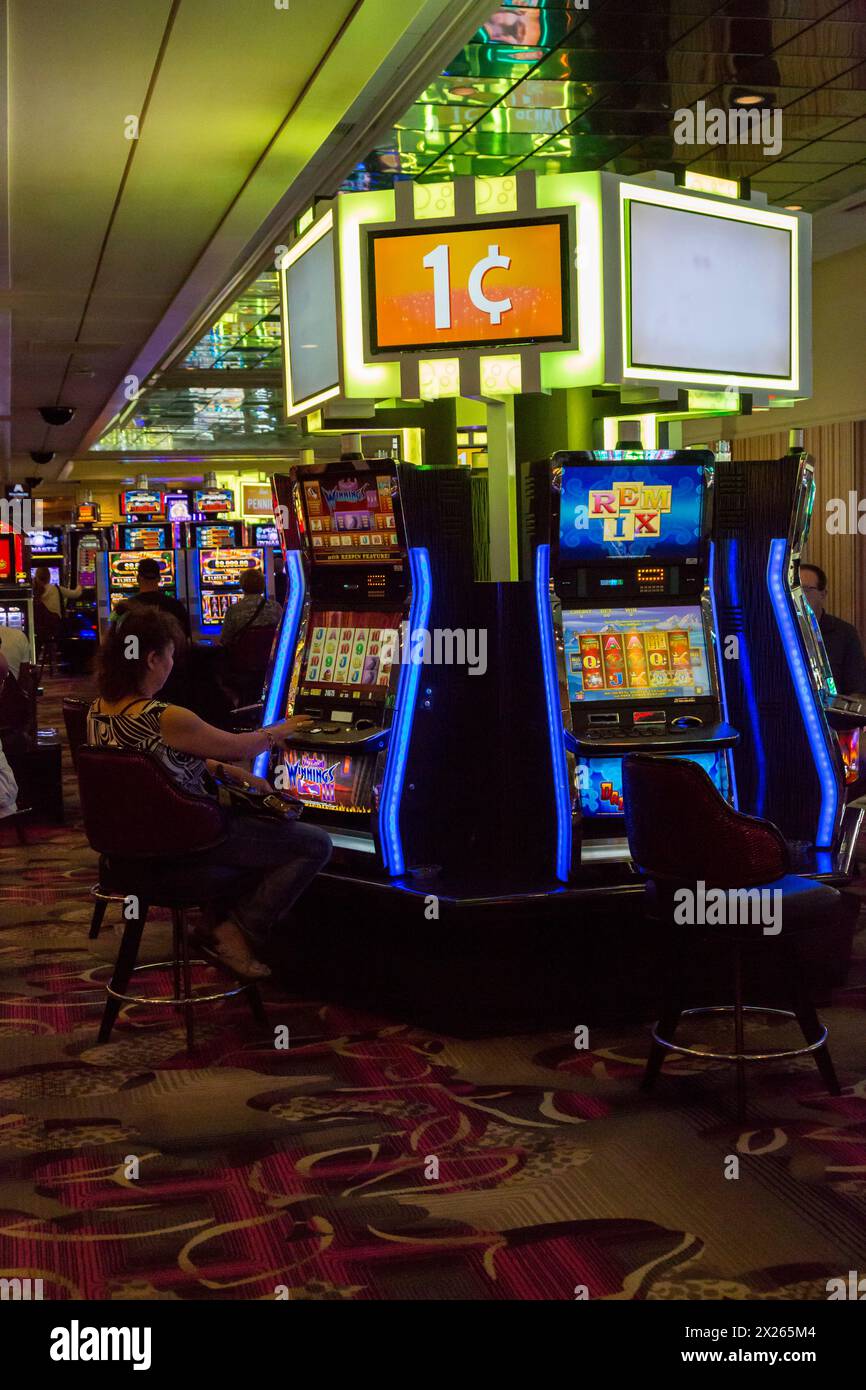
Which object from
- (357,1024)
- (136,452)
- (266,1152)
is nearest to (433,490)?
(357,1024)

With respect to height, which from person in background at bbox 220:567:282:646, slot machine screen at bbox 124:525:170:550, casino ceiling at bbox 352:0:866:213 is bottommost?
person in background at bbox 220:567:282:646

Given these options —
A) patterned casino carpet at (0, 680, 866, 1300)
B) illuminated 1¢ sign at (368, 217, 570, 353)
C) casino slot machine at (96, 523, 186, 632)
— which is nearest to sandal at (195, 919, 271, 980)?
patterned casino carpet at (0, 680, 866, 1300)

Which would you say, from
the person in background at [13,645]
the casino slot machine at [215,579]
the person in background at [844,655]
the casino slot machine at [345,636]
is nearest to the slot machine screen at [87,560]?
the casino slot machine at [215,579]

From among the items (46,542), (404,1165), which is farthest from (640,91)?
(46,542)

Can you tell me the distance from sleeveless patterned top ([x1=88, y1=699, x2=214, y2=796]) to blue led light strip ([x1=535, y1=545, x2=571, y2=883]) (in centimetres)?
104

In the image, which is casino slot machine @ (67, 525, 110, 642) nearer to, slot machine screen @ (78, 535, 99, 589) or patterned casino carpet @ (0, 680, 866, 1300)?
slot machine screen @ (78, 535, 99, 589)

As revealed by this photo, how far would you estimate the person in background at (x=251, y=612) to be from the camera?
396 inches

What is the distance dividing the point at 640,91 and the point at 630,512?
9.88 ft

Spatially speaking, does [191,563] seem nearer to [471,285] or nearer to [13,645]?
[13,645]

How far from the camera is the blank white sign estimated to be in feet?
14.9

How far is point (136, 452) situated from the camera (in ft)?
72.4

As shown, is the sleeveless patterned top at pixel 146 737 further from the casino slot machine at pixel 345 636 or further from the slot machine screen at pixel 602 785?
the slot machine screen at pixel 602 785

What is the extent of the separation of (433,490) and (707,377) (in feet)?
3.33

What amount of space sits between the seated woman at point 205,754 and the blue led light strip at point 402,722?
0.80 ft
